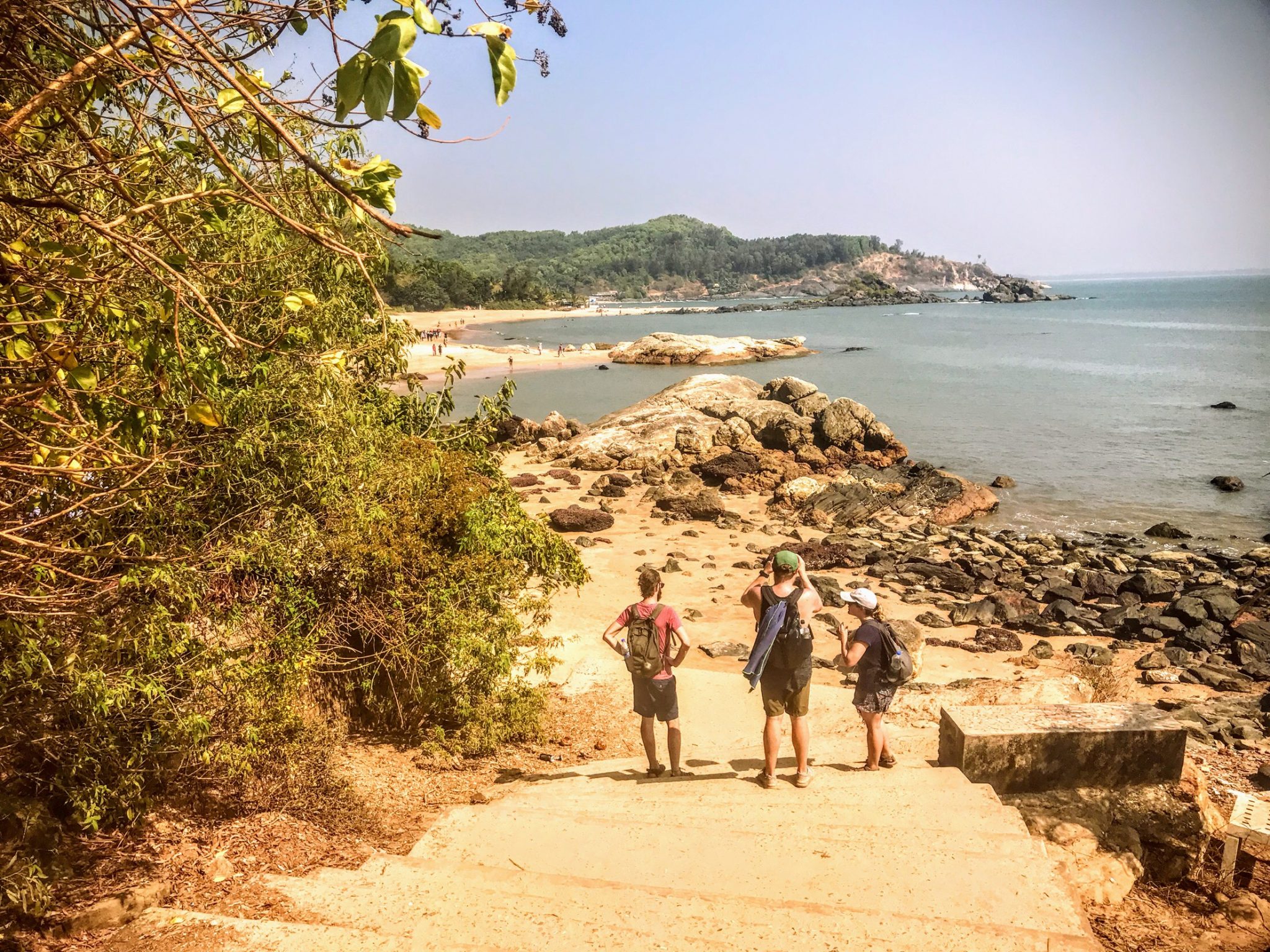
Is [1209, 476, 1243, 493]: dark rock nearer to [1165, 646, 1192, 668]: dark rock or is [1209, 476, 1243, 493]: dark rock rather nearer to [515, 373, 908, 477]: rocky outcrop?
[515, 373, 908, 477]: rocky outcrop

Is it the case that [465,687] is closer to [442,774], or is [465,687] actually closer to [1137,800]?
[442,774]

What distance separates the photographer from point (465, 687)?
7609mm

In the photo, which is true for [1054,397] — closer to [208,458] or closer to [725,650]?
[725,650]

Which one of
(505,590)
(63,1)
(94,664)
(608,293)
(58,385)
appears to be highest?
(608,293)

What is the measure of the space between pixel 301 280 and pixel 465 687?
415cm

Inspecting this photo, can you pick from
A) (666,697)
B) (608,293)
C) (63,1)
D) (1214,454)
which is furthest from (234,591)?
(608,293)

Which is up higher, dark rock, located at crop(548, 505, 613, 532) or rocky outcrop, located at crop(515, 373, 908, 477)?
rocky outcrop, located at crop(515, 373, 908, 477)

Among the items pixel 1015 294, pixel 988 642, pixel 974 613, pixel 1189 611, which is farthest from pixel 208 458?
pixel 1015 294

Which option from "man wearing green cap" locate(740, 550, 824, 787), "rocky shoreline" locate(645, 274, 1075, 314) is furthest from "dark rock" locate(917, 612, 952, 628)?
"rocky shoreline" locate(645, 274, 1075, 314)

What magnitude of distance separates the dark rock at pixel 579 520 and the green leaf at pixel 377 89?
56.1 ft

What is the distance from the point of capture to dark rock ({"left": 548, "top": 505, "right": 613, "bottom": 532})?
763 inches

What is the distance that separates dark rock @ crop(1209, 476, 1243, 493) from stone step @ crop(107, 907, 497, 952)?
2943 cm

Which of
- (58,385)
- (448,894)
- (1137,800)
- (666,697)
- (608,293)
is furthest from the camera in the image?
(608,293)

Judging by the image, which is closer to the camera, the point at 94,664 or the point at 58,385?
the point at 58,385
